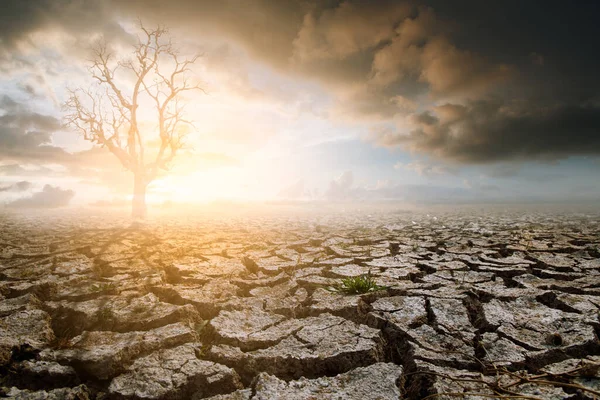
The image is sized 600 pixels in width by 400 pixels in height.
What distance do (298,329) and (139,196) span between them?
40.2 feet

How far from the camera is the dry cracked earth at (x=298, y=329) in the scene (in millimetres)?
1646

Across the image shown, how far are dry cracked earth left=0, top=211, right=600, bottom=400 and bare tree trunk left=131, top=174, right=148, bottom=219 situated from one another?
856cm

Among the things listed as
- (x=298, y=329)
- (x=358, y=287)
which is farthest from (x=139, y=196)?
(x=298, y=329)

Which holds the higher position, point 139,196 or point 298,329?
point 139,196

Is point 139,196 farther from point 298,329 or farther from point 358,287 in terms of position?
point 298,329

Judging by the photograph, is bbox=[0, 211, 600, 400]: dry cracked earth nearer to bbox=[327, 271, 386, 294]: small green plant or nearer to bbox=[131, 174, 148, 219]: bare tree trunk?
bbox=[327, 271, 386, 294]: small green plant

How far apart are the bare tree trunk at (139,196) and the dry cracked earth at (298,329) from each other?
8.56m

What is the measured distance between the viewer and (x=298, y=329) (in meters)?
2.27

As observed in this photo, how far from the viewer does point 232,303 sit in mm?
2754

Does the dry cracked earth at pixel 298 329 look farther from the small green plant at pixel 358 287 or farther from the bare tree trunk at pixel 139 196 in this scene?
the bare tree trunk at pixel 139 196

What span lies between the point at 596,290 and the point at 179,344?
3.73 m

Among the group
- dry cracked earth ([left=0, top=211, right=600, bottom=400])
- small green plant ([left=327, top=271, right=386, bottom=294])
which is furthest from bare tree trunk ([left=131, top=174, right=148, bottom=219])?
small green plant ([left=327, top=271, right=386, bottom=294])

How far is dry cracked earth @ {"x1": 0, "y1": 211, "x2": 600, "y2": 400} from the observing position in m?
1.65

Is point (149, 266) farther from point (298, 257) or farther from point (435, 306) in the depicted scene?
point (435, 306)
